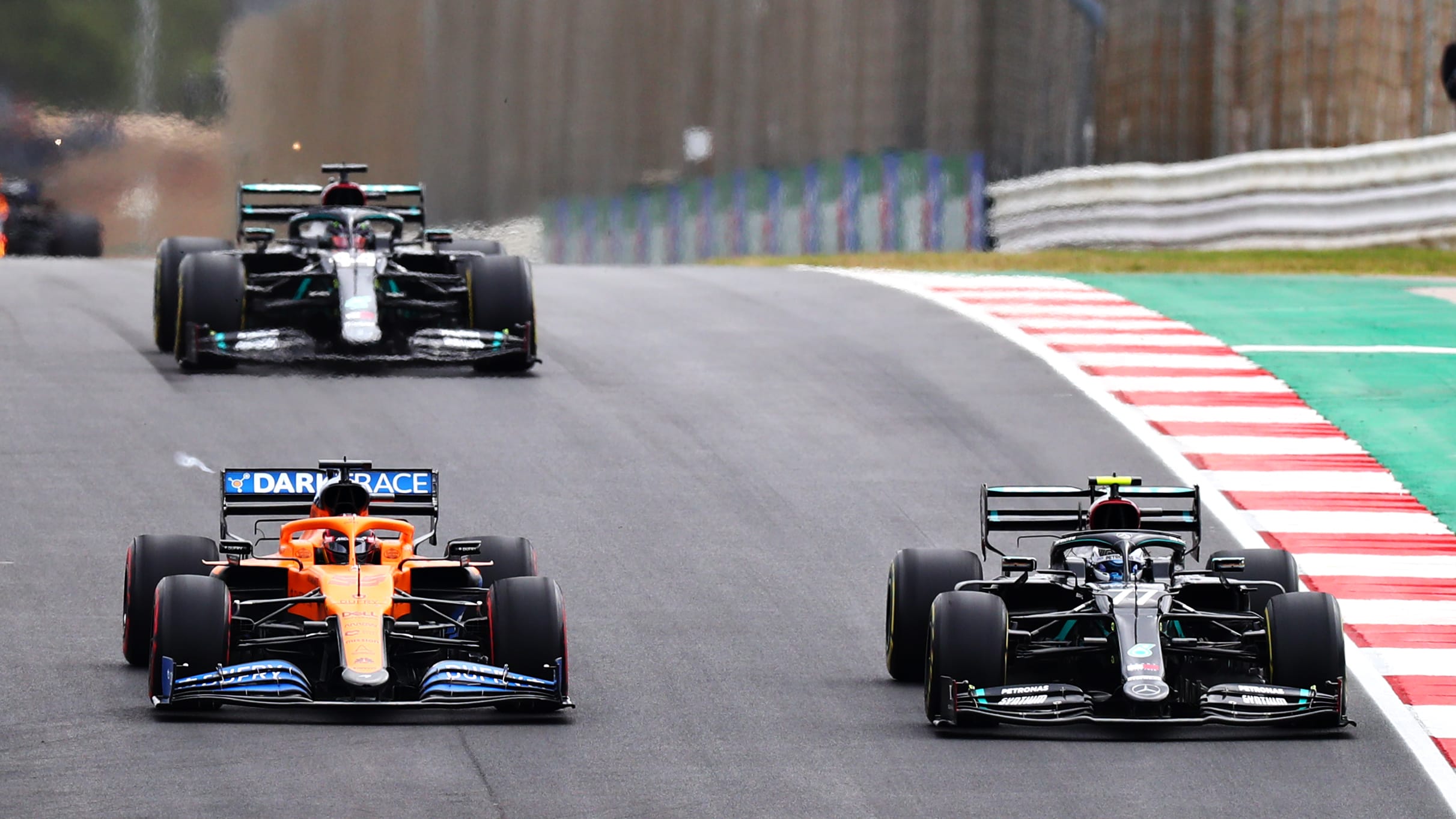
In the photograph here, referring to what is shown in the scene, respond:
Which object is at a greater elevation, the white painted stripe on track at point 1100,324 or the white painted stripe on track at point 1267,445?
the white painted stripe on track at point 1100,324

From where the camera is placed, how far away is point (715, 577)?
1509 cm

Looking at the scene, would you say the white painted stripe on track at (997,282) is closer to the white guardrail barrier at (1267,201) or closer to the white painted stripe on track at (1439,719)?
the white guardrail barrier at (1267,201)

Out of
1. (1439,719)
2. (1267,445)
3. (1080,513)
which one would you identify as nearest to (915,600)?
(1080,513)

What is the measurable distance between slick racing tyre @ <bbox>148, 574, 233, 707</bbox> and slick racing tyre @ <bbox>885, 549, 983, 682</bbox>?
3472 millimetres

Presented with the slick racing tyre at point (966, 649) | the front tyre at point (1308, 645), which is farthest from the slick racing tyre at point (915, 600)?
the front tyre at point (1308, 645)

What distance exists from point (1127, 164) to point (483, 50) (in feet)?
47.8

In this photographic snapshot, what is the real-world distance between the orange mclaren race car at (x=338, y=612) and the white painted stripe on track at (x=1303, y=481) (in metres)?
6.44

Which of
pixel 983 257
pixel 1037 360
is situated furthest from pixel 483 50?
pixel 1037 360

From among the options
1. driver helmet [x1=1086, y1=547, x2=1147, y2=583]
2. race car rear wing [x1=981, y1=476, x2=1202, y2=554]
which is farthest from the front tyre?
race car rear wing [x1=981, y1=476, x2=1202, y2=554]

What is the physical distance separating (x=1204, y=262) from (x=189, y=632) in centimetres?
1987

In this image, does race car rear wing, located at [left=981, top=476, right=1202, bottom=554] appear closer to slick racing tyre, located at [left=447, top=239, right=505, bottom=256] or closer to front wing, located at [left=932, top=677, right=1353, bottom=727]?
front wing, located at [left=932, top=677, right=1353, bottom=727]

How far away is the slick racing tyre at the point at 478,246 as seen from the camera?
2327cm

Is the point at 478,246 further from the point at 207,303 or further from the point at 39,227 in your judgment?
the point at 39,227

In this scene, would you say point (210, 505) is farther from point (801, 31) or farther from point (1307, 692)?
point (801, 31)
